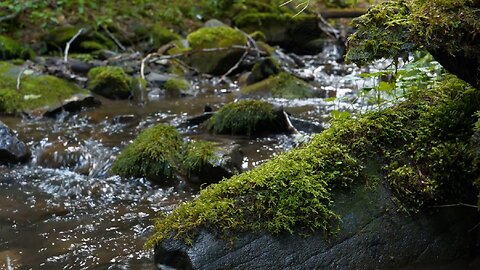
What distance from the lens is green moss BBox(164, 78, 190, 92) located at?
10.3 meters

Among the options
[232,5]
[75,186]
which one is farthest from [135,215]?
[232,5]

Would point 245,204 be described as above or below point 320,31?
above

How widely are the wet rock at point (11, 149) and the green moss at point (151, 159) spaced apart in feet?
4.26

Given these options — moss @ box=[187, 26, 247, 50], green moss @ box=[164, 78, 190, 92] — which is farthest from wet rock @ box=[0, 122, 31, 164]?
moss @ box=[187, 26, 247, 50]

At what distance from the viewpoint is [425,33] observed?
2.84 meters

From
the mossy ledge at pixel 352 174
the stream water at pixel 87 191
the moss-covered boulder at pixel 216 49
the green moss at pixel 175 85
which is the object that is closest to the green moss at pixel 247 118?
the stream water at pixel 87 191

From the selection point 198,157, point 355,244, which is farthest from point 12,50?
point 355,244

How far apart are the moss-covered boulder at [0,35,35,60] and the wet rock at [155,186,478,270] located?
9.70 metres

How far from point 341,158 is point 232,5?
1473 centimetres

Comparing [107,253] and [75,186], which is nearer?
[107,253]

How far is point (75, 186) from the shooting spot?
5.28 meters

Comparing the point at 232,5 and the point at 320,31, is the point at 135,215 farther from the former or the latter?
the point at 232,5

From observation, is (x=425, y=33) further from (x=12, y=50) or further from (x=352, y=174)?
(x=12, y=50)

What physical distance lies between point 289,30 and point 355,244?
13396 mm
